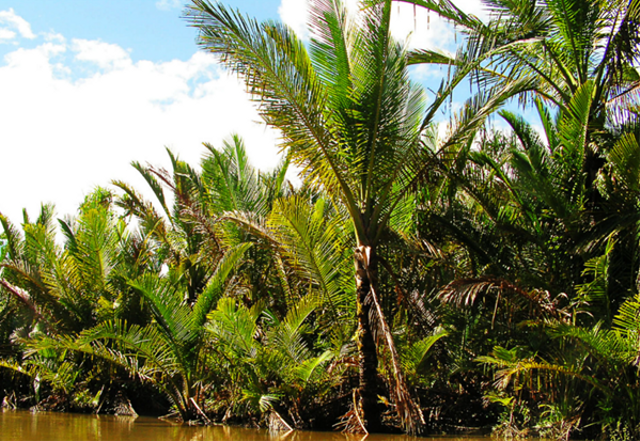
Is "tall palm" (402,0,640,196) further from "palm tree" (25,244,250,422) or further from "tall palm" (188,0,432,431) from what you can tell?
"palm tree" (25,244,250,422)

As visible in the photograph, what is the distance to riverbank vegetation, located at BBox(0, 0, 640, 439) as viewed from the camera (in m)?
6.97

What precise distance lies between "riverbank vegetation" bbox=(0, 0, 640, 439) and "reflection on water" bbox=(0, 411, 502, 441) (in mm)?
451

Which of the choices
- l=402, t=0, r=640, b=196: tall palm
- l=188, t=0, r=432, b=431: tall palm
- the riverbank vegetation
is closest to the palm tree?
the riverbank vegetation

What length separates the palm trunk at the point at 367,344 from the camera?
7184 mm

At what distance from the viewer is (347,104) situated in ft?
24.6

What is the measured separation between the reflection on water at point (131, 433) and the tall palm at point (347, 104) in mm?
833

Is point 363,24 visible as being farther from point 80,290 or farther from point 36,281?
point 36,281

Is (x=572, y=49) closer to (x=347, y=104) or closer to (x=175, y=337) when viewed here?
(x=347, y=104)

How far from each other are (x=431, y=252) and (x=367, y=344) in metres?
1.77

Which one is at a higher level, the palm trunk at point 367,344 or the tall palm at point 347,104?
the tall palm at point 347,104

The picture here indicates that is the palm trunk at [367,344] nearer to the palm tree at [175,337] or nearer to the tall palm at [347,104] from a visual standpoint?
the tall palm at [347,104]

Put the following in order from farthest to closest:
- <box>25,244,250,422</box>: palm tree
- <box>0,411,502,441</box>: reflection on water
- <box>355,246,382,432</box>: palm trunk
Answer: <box>25,244,250,422</box>: palm tree
<box>355,246,382,432</box>: palm trunk
<box>0,411,502,441</box>: reflection on water

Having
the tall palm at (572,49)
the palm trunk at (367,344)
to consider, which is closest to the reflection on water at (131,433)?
the palm trunk at (367,344)

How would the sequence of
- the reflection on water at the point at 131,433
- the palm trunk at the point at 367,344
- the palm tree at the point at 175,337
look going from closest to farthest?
1. the reflection on water at the point at 131,433
2. the palm trunk at the point at 367,344
3. the palm tree at the point at 175,337
